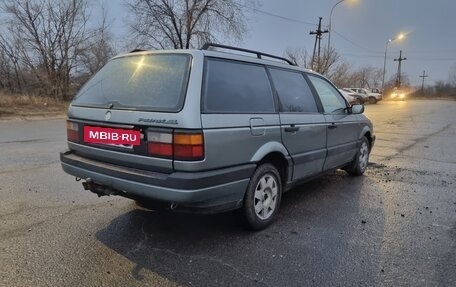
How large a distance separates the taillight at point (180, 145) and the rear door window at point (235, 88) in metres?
0.27

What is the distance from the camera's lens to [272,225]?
3.89m

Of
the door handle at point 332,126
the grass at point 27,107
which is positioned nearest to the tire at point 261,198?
the door handle at point 332,126

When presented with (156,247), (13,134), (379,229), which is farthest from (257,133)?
(13,134)

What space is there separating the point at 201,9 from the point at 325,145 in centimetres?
2575

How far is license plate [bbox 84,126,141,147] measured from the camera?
3.15 meters

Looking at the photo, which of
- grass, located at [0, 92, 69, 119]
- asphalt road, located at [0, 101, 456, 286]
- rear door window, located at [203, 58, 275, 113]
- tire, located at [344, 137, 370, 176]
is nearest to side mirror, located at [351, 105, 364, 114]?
tire, located at [344, 137, 370, 176]

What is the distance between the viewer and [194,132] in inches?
114

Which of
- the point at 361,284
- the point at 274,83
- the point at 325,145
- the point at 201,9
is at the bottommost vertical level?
the point at 361,284

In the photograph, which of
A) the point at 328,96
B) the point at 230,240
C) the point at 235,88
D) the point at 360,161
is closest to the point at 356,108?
the point at 328,96

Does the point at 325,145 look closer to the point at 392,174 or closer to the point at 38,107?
the point at 392,174

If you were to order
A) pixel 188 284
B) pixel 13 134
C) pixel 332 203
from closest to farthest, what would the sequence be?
pixel 188 284 → pixel 332 203 → pixel 13 134

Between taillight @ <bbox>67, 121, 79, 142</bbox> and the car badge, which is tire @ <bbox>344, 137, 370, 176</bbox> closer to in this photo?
the car badge

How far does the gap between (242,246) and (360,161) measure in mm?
3446

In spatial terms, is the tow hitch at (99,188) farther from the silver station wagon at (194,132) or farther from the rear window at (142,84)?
the rear window at (142,84)
